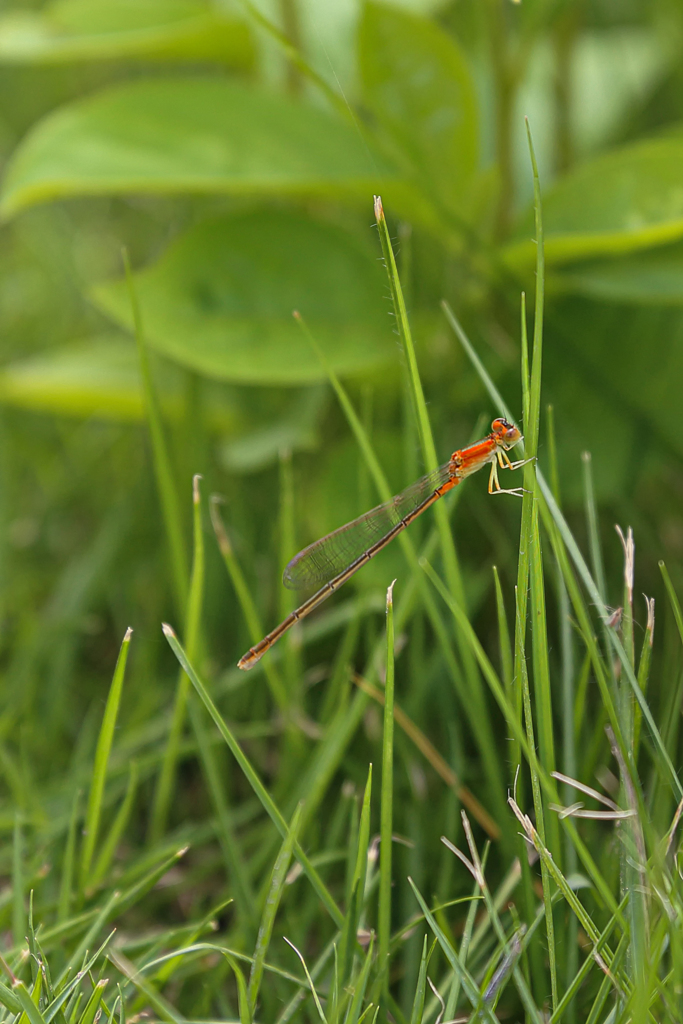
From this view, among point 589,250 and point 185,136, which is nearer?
point 589,250

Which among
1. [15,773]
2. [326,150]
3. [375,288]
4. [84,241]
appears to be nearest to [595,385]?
[375,288]

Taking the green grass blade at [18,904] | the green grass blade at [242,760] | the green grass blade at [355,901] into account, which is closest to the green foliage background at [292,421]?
the green grass blade at [18,904]

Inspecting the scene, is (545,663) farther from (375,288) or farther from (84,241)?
(84,241)

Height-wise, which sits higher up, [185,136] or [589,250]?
[185,136]

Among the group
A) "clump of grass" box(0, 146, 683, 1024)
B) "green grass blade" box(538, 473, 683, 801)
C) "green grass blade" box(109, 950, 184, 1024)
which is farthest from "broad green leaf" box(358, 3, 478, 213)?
"green grass blade" box(109, 950, 184, 1024)

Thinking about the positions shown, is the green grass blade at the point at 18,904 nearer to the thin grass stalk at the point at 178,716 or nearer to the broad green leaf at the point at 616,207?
the thin grass stalk at the point at 178,716

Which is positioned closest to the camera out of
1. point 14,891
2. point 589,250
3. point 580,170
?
point 14,891

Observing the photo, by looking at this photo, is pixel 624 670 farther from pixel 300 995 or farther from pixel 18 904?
pixel 18 904
